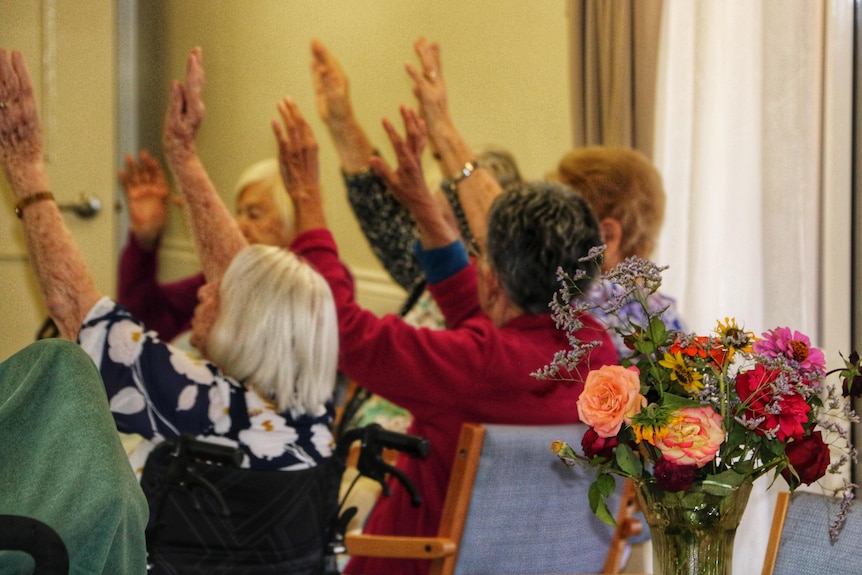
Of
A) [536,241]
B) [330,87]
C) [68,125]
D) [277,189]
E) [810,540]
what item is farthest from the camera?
[68,125]

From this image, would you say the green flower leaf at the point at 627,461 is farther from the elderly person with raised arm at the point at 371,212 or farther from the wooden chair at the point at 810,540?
the elderly person with raised arm at the point at 371,212

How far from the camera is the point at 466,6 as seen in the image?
347cm

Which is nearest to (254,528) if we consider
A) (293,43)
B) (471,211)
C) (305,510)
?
(305,510)

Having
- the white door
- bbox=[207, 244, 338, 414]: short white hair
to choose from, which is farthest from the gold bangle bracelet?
Answer: the white door

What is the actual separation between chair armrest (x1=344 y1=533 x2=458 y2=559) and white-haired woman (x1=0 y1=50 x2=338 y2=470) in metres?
0.17

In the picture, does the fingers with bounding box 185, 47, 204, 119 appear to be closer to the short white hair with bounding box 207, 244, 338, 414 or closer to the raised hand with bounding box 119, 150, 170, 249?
the short white hair with bounding box 207, 244, 338, 414

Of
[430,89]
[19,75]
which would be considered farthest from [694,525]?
[430,89]

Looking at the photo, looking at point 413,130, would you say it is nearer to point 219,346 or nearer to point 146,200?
point 219,346

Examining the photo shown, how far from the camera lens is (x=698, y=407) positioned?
112cm

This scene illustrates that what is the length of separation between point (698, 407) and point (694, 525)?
0.43 ft

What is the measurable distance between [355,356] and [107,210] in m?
1.78

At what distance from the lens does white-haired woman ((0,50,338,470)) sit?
67.6 inches

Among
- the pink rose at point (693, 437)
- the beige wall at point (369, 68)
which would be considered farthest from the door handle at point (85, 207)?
the pink rose at point (693, 437)

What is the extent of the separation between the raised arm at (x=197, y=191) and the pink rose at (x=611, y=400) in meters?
1.22
